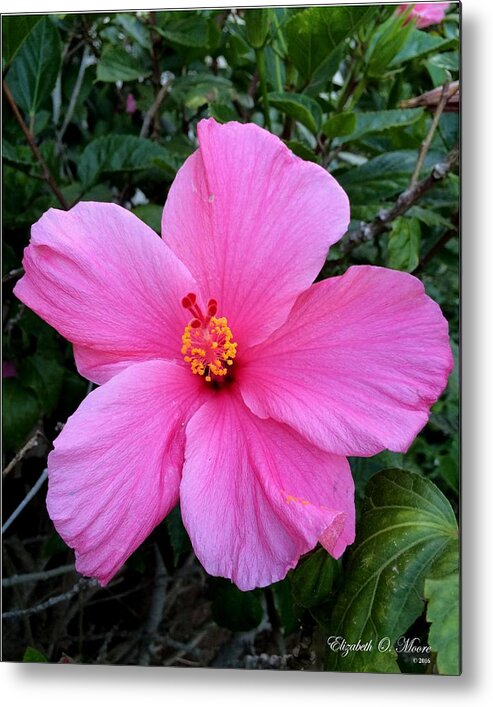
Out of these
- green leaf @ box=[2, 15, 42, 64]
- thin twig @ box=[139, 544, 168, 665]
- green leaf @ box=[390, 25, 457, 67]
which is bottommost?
thin twig @ box=[139, 544, 168, 665]

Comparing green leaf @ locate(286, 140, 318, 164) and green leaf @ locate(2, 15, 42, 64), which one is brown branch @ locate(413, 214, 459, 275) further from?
green leaf @ locate(2, 15, 42, 64)

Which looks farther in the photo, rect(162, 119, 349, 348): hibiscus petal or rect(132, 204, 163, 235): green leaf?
rect(132, 204, 163, 235): green leaf

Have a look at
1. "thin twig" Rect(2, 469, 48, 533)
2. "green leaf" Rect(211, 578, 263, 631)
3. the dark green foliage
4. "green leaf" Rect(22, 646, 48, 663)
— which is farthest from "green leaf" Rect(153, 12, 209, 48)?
"green leaf" Rect(22, 646, 48, 663)

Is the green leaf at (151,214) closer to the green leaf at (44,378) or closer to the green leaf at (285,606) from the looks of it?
the green leaf at (44,378)

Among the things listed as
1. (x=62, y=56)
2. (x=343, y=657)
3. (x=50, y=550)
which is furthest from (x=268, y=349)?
(x=62, y=56)

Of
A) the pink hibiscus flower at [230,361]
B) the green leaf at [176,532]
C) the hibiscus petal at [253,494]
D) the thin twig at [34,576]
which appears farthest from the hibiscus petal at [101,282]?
the thin twig at [34,576]
